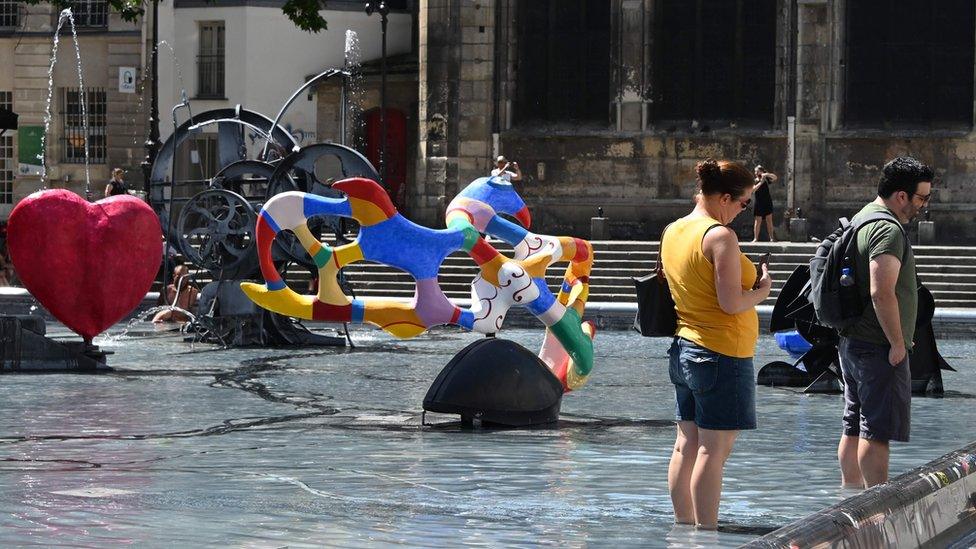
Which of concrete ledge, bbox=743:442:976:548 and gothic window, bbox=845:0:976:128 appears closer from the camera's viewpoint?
concrete ledge, bbox=743:442:976:548

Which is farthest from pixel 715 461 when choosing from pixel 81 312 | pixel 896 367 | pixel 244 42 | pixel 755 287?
pixel 244 42

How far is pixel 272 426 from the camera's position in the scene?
42.8 feet

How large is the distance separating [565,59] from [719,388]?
28.9 metres

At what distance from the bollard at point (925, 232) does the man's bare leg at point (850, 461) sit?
23.7 metres

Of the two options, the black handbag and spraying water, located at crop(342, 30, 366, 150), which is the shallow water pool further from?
spraying water, located at crop(342, 30, 366, 150)

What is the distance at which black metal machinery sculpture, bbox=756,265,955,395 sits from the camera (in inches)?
433

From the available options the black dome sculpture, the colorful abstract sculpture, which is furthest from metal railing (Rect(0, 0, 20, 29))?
the black dome sculpture

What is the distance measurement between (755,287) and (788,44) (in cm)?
2771

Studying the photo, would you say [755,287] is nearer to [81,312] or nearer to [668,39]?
[81,312]

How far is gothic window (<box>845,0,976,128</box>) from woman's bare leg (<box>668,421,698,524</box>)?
89.8 feet

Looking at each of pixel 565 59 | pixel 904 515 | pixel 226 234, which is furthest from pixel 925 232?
pixel 904 515

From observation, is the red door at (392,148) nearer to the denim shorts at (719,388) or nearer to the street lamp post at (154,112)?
the street lamp post at (154,112)

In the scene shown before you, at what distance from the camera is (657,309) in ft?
27.1

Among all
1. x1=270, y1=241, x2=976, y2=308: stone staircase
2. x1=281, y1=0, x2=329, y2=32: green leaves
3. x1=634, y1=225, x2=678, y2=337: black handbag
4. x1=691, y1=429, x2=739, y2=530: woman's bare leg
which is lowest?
x1=270, y1=241, x2=976, y2=308: stone staircase
